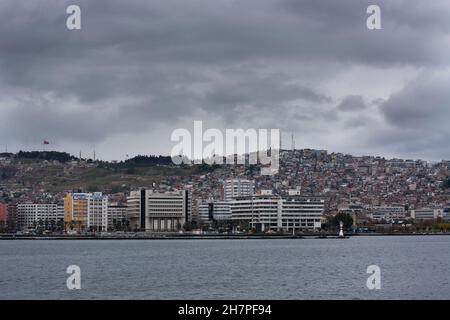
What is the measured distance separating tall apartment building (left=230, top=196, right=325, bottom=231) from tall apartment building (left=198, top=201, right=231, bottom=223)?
1147 centimetres

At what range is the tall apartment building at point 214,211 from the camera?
171375mm

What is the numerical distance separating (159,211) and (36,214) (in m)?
34.1

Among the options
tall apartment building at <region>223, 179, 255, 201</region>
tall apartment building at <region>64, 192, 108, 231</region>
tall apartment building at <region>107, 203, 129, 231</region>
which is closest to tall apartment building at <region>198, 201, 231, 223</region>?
tall apartment building at <region>223, 179, 255, 201</region>

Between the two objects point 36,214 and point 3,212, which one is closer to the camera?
point 36,214

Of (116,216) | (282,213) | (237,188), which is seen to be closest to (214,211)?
(237,188)

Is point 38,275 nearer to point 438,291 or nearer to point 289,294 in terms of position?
point 289,294

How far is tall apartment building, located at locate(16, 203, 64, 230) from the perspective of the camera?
7072 inches

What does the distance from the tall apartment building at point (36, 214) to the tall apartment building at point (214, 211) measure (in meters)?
27.0

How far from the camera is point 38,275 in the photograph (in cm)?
4694

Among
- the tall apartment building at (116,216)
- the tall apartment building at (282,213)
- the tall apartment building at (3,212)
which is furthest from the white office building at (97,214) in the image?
the tall apartment building at (282,213)

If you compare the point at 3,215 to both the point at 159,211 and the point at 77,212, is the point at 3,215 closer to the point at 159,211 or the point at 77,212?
the point at 77,212

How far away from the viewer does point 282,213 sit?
501 ft

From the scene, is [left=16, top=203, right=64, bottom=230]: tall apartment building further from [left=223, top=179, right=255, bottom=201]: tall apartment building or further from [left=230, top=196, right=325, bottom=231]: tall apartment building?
[left=230, top=196, right=325, bottom=231]: tall apartment building
